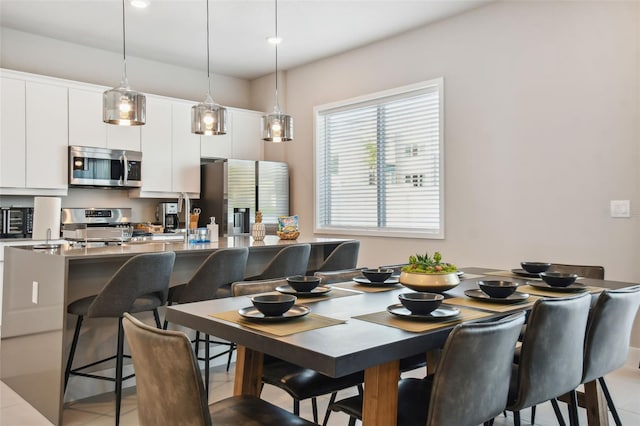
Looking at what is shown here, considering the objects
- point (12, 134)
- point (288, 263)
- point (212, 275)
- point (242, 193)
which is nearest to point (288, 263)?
point (288, 263)

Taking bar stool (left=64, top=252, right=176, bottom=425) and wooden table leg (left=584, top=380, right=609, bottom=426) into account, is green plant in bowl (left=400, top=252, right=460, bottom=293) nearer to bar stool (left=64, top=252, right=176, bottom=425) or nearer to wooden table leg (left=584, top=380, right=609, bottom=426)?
wooden table leg (left=584, top=380, right=609, bottom=426)

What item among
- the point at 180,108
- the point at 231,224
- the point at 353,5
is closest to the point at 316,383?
the point at 353,5

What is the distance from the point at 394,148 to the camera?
518cm

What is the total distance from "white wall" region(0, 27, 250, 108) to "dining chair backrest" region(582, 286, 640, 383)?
5264mm

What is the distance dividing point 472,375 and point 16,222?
4.54 meters

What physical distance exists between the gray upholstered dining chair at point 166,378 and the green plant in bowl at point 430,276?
0.94 metres

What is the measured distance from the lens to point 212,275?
9.96 ft

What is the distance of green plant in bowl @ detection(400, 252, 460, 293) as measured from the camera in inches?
75.9

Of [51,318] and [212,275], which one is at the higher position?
[212,275]

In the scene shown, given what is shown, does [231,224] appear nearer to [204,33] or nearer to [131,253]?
[204,33]

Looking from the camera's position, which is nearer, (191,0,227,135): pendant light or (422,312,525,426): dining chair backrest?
(422,312,525,426): dining chair backrest

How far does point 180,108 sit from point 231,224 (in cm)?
143

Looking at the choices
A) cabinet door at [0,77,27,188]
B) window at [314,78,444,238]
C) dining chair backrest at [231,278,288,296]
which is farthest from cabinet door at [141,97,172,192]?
dining chair backrest at [231,278,288,296]

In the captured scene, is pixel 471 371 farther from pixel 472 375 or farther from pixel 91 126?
pixel 91 126
